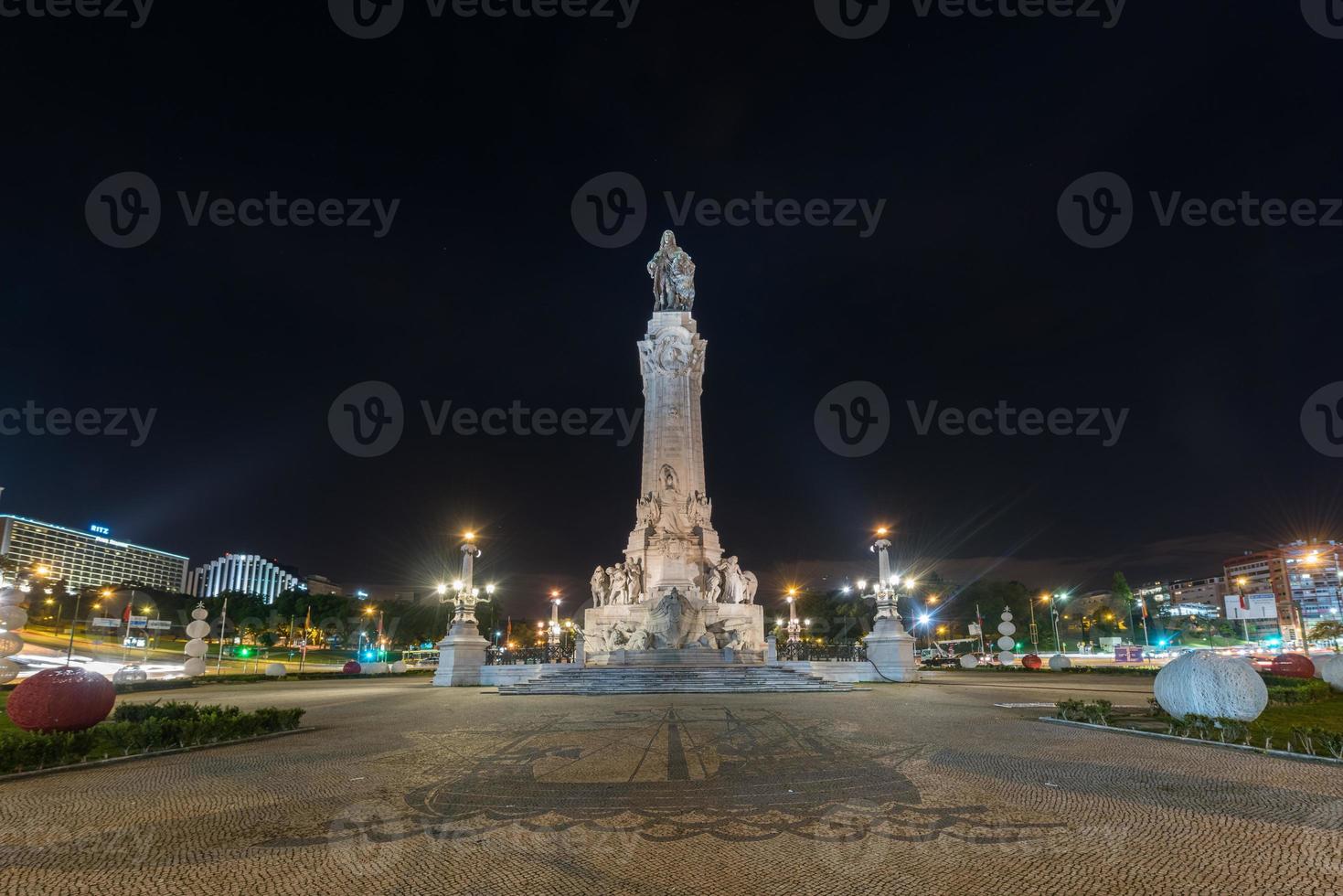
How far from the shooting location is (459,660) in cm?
3231

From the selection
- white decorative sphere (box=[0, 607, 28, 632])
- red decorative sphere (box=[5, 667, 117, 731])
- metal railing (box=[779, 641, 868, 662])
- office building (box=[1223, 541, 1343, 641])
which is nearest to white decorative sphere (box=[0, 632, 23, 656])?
white decorative sphere (box=[0, 607, 28, 632])

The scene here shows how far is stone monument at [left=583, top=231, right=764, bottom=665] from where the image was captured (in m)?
35.0

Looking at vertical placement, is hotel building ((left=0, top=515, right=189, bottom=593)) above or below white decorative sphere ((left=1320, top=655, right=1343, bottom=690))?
above

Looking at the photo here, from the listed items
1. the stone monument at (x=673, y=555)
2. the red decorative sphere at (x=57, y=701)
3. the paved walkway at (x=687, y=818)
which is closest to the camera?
the paved walkway at (x=687, y=818)

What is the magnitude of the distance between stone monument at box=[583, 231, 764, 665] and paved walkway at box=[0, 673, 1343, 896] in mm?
21015

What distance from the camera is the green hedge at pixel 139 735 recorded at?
1095 cm

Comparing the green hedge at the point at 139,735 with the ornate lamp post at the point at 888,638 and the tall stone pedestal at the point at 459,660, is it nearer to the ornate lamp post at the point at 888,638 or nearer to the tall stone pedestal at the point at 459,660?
the tall stone pedestal at the point at 459,660

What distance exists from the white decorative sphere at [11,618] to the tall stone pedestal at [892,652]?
3502 cm

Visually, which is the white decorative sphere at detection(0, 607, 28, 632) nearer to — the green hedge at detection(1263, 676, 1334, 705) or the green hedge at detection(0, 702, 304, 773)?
the green hedge at detection(0, 702, 304, 773)

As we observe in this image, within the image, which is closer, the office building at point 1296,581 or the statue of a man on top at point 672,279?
the statue of a man on top at point 672,279

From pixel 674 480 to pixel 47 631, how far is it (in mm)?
91828

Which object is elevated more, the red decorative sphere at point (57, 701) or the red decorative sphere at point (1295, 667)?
the red decorative sphere at point (57, 701)

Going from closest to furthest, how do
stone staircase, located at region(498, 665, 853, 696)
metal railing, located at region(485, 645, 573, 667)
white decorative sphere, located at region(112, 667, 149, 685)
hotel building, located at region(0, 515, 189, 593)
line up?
1. stone staircase, located at region(498, 665, 853, 696)
2. white decorative sphere, located at region(112, 667, 149, 685)
3. metal railing, located at region(485, 645, 573, 667)
4. hotel building, located at region(0, 515, 189, 593)

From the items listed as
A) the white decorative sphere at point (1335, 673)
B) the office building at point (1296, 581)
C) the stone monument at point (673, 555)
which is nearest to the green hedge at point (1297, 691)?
the white decorative sphere at point (1335, 673)
